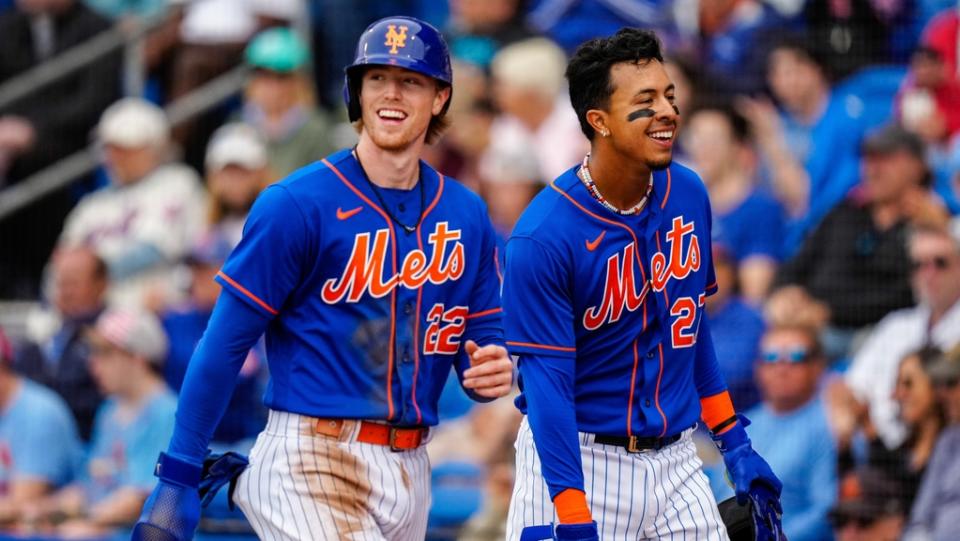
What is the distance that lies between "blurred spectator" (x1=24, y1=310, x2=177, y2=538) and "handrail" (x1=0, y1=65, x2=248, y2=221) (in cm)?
186

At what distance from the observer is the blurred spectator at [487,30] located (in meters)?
8.83

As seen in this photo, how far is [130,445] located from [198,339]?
2.04 feet

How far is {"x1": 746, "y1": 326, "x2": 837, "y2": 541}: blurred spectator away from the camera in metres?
6.90

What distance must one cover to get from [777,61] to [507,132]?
1386 millimetres

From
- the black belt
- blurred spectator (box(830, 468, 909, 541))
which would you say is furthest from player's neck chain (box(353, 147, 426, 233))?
blurred spectator (box(830, 468, 909, 541))

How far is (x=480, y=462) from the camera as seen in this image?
746cm

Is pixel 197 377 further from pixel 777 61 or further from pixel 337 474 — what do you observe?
pixel 777 61

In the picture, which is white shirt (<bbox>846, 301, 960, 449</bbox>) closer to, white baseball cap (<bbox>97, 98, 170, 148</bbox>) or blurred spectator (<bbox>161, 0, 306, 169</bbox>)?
white baseball cap (<bbox>97, 98, 170, 148</bbox>)

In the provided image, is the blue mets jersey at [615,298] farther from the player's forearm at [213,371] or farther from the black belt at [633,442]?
the player's forearm at [213,371]

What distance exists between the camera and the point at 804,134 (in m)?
7.92

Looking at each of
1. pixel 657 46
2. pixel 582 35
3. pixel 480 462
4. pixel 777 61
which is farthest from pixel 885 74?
pixel 657 46

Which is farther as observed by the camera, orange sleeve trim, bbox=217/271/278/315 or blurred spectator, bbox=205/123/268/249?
blurred spectator, bbox=205/123/268/249

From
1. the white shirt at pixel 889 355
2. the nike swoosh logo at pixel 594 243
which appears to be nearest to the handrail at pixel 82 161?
the white shirt at pixel 889 355

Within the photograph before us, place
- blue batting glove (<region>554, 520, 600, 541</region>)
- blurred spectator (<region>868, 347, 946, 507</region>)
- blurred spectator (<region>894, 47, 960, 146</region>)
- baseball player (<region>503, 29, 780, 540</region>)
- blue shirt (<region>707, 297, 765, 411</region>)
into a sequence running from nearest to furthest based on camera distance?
1. blue batting glove (<region>554, 520, 600, 541</region>)
2. baseball player (<region>503, 29, 780, 540</region>)
3. blurred spectator (<region>868, 347, 946, 507</region>)
4. blue shirt (<region>707, 297, 765, 411</region>)
5. blurred spectator (<region>894, 47, 960, 146</region>)
